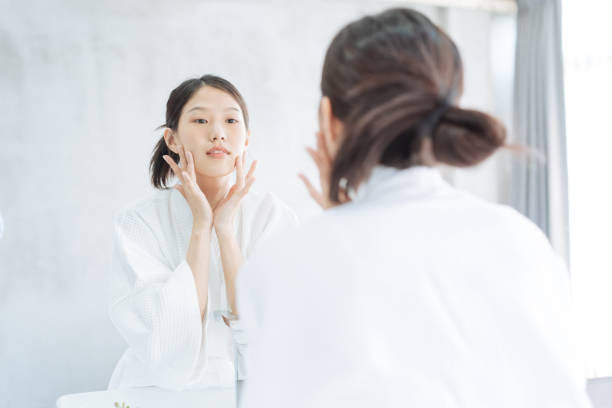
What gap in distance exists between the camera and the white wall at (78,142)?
2.39m

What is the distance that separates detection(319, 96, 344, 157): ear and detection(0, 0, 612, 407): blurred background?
2.04 m

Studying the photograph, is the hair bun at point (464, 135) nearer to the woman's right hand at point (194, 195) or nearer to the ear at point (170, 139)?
the woman's right hand at point (194, 195)

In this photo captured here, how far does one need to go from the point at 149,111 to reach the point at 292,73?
72 centimetres

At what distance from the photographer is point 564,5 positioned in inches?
107

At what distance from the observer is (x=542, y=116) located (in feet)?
9.21

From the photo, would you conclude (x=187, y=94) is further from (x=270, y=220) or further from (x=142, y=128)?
(x=142, y=128)

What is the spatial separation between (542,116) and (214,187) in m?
2.08

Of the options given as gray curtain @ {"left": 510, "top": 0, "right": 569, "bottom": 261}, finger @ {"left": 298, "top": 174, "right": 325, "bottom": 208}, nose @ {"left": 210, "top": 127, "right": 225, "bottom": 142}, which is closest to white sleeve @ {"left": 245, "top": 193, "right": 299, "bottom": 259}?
nose @ {"left": 210, "top": 127, "right": 225, "bottom": 142}

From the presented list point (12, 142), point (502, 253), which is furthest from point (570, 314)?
point (12, 142)

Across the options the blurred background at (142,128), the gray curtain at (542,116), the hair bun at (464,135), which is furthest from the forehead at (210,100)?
the gray curtain at (542,116)

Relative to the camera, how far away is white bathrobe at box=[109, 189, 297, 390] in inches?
42.7

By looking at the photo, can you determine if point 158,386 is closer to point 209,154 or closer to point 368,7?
point 209,154

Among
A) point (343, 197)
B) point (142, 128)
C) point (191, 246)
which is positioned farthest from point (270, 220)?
point (142, 128)

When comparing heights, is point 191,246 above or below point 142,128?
below
